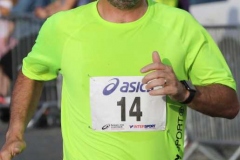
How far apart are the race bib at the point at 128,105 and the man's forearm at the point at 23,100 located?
0.44 metres

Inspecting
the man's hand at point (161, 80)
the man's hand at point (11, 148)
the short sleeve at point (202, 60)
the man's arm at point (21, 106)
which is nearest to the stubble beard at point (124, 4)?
the short sleeve at point (202, 60)

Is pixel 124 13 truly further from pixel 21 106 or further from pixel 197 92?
pixel 21 106

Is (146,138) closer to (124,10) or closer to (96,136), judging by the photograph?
(96,136)

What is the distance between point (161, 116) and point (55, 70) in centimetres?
62

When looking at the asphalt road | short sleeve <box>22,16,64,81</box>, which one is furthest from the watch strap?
the asphalt road

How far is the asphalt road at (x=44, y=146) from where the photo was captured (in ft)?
31.7

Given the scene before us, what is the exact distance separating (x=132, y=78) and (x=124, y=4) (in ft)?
1.15

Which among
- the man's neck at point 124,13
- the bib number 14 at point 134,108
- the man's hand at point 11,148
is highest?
the man's neck at point 124,13

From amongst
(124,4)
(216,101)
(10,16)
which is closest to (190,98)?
(216,101)

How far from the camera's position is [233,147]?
376 inches

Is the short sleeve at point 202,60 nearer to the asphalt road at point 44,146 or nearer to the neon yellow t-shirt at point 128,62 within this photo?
the neon yellow t-shirt at point 128,62

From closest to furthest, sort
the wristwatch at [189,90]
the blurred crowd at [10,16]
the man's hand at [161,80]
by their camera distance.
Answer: the man's hand at [161,80], the wristwatch at [189,90], the blurred crowd at [10,16]

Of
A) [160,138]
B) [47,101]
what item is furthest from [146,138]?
[47,101]

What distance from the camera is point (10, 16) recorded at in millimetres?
11250
